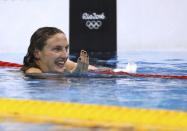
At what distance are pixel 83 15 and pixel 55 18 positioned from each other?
51 cm

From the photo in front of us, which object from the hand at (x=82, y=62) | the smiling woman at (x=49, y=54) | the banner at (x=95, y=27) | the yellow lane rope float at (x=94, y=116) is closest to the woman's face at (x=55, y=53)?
the smiling woman at (x=49, y=54)

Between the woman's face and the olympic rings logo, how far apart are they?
4.42 metres

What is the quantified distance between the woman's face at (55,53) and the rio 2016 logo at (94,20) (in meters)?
4.42

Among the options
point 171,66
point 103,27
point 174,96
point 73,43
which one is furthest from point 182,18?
point 174,96

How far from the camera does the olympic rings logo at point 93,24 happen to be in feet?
28.7

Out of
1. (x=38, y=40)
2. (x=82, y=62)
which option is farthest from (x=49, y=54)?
(x=82, y=62)

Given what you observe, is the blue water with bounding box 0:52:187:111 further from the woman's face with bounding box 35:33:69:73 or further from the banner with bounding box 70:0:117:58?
the banner with bounding box 70:0:117:58

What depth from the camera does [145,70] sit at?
5477 mm

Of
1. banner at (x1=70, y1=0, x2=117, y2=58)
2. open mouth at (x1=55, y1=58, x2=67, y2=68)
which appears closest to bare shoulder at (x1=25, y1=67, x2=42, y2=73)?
open mouth at (x1=55, y1=58, x2=67, y2=68)

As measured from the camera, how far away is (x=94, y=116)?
220 cm

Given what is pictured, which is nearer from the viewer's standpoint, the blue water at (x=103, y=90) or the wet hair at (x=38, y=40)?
the blue water at (x=103, y=90)

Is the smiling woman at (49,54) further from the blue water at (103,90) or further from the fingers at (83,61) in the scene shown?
the blue water at (103,90)

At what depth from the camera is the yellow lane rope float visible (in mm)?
1988

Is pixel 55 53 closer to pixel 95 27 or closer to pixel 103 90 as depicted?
pixel 103 90
